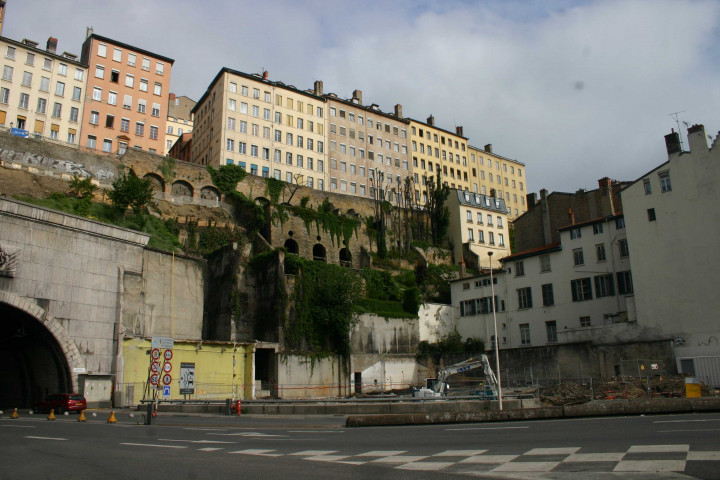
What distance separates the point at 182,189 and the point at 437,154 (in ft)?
159

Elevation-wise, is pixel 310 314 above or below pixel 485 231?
below

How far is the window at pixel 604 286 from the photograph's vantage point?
45.1 m

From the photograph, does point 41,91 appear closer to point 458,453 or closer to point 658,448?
point 458,453

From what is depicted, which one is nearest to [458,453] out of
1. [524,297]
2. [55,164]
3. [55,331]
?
[55,331]

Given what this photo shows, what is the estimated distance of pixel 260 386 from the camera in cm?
4012

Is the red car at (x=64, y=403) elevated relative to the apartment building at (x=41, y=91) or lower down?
lower down

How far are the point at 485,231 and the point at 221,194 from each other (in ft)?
113

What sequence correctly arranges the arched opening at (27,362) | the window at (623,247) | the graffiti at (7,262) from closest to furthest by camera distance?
the graffiti at (7,262) → the arched opening at (27,362) → the window at (623,247)

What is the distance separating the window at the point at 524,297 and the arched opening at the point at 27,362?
121ft

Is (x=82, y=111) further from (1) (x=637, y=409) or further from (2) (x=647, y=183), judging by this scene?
(1) (x=637, y=409)

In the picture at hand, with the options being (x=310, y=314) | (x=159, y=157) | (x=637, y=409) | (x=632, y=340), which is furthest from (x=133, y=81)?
(x=637, y=409)

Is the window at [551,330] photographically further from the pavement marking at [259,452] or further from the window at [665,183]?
the pavement marking at [259,452]

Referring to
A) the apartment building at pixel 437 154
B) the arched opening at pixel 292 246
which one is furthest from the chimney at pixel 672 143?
the apartment building at pixel 437 154

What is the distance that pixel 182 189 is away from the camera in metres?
56.8
